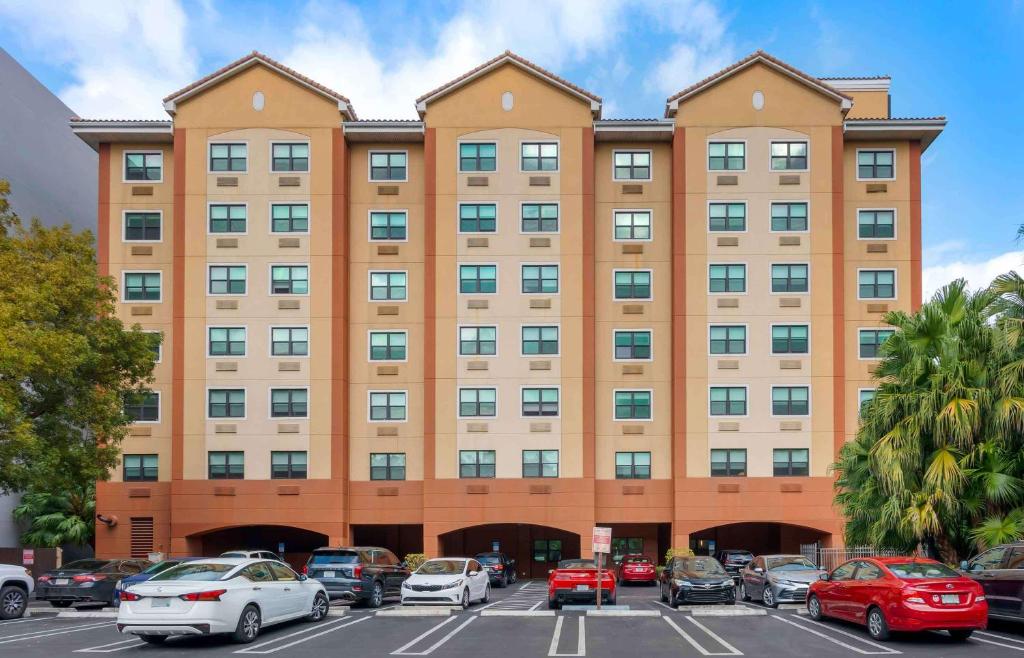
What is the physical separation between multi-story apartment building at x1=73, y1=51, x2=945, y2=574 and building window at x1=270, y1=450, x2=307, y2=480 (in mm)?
120

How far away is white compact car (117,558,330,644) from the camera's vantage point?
56.9ft

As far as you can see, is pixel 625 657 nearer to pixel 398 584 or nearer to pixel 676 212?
pixel 398 584

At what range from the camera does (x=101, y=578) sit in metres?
27.6

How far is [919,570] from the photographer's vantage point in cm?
1923

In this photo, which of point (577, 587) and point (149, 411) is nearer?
point (577, 587)

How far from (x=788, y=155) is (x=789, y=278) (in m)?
5.38

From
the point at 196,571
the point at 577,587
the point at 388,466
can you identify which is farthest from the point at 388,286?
the point at 196,571

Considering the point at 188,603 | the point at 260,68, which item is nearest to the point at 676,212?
the point at 260,68

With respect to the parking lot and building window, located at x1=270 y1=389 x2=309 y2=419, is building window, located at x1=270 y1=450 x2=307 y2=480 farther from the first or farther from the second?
the parking lot

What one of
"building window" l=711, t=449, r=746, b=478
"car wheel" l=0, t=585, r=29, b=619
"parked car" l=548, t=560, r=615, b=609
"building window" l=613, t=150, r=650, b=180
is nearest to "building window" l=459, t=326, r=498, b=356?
"building window" l=613, t=150, r=650, b=180

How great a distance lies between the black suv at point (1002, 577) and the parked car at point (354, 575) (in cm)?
1483

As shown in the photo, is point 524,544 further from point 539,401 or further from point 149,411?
point 149,411

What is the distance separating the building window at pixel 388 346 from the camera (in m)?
43.4

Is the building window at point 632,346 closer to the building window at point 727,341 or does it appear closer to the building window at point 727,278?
the building window at point 727,341
